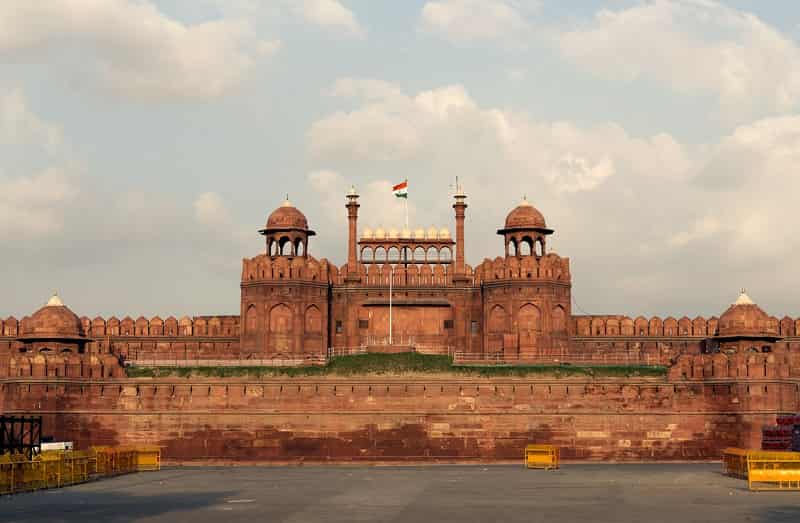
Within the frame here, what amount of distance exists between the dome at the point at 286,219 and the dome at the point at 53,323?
1294 centimetres

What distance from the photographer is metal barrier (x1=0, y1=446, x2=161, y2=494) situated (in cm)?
3731

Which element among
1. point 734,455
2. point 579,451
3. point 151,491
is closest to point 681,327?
point 579,451

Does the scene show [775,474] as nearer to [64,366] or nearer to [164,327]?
[64,366]

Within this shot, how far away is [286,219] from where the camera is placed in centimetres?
6731

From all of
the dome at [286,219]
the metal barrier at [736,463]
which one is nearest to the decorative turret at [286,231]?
the dome at [286,219]

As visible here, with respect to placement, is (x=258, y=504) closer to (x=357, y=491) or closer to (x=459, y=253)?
(x=357, y=491)

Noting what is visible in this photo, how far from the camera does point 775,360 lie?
189ft

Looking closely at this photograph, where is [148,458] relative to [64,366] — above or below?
below

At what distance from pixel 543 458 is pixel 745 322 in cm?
1564

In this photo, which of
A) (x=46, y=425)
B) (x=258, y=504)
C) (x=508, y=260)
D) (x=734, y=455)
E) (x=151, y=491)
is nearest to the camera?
(x=258, y=504)

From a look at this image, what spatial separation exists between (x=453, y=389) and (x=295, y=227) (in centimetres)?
1597

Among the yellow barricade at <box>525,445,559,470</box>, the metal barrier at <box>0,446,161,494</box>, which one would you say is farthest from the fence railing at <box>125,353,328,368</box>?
the yellow barricade at <box>525,445,559,470</box>

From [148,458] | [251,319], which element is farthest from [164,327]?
[148,458]

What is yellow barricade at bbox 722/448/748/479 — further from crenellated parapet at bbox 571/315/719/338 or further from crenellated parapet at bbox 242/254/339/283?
crenellated parapet at bbox 242/254/339/283
